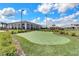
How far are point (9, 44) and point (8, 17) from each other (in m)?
0.32

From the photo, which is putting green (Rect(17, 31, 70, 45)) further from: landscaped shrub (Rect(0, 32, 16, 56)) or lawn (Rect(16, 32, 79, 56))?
landscaped shrub (Rect(0, 32, 16, 56))

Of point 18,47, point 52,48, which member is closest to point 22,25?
point 18,47

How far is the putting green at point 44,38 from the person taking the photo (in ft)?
7.11

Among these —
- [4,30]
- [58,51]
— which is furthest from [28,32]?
[58,51]

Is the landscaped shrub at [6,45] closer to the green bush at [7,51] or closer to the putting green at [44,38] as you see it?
the green bush at [7,51]

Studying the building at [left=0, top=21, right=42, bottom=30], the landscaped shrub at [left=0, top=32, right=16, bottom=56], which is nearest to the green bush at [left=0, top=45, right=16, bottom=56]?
the landscaped shrub at [left=0, top=32, right=16, bottom=56]

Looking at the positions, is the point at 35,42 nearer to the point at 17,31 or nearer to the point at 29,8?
the point at 17,31

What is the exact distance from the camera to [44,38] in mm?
2172

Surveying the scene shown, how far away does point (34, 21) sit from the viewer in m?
2.18

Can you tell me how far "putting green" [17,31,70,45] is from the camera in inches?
85.3

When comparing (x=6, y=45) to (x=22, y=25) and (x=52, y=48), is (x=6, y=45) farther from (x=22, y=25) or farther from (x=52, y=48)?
(x=52, y=48)

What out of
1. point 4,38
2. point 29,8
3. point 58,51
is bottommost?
point 58,51

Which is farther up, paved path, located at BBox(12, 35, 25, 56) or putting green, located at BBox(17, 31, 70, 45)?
putting green, located at BBox(17, 31, 70, 45)

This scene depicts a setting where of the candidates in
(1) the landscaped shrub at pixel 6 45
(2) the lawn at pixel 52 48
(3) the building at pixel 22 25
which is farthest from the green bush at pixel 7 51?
(3) the building at pixel 22 25
